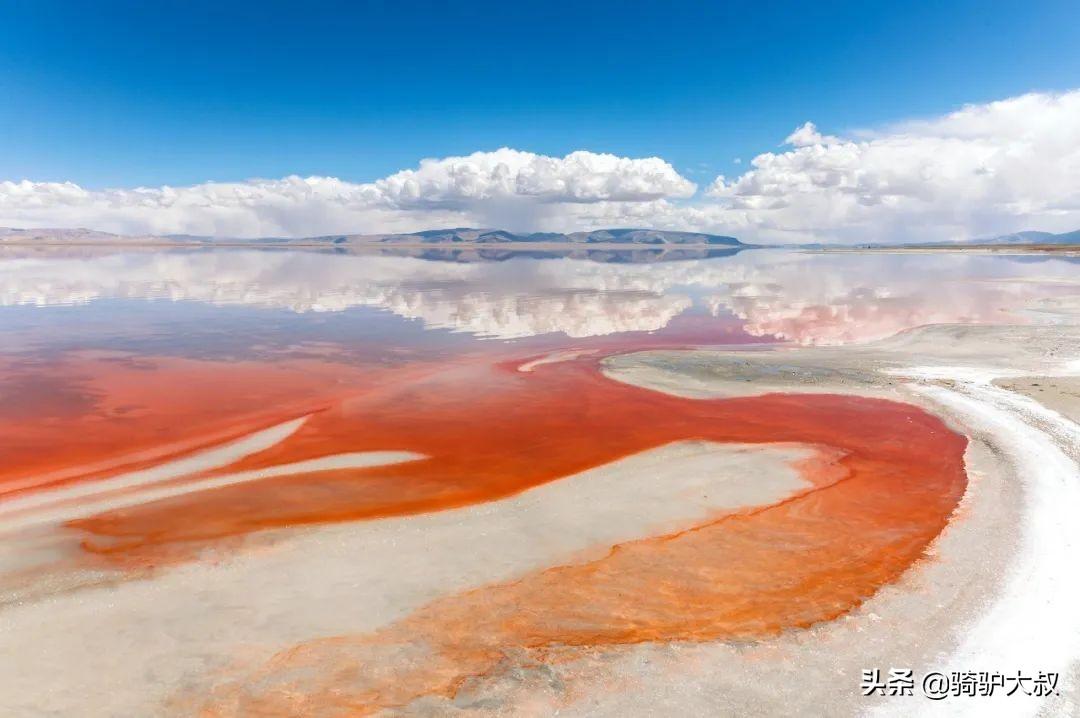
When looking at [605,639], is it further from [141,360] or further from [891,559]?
[141,360]

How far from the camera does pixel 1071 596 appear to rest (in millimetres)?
11078

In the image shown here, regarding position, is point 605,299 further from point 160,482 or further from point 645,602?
point 645,602

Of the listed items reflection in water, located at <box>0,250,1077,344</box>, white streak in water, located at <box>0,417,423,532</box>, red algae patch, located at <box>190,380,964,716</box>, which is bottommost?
red algae patch, located at <box>190,380,964,716</box>

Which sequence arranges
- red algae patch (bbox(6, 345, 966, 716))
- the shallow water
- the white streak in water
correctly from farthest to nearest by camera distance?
the white streak in water, the shallow water, red algae patch (bbox(6, 345, 966, 716))

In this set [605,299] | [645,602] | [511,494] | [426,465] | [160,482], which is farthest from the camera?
[605,299]

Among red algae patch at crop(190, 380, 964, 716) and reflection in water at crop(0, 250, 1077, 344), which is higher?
reflection in water at crop(0, 250, 1077, 344)

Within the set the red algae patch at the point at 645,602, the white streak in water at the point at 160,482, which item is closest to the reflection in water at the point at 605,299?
the white streak in water at the point at 160,482

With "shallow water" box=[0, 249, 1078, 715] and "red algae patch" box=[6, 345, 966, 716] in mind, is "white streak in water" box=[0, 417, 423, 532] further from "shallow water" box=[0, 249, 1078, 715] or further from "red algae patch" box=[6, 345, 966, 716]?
"red algae patch" box=[6, 345, 966, 716]

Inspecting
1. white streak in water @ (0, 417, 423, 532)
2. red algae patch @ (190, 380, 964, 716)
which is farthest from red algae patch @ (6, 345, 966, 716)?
white streak in water @ (0, 417, 423, 532)

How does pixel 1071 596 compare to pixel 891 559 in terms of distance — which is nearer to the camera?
pixel 1071 596

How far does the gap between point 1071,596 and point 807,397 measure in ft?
47.8

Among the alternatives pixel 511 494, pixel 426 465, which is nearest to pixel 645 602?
pixel 511 494

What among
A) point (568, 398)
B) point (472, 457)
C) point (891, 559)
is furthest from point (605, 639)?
point (568, 398)

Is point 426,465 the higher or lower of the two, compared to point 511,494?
higher
